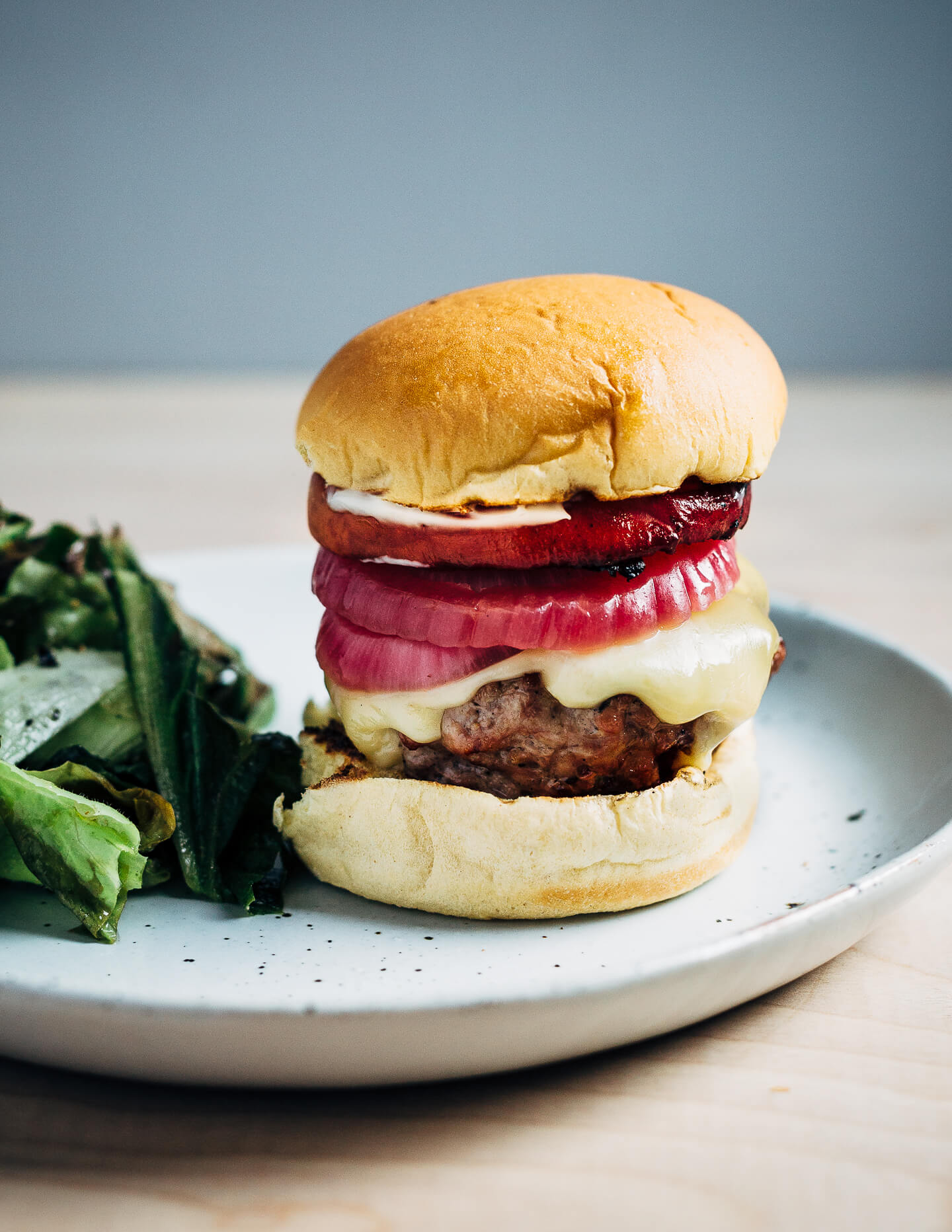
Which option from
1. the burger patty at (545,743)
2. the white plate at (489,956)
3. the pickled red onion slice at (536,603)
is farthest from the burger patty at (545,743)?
the white plate at (489,956)

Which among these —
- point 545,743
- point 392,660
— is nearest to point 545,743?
point 545,743

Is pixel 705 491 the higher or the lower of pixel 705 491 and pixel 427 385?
the lower

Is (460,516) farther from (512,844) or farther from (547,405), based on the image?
(512,844)

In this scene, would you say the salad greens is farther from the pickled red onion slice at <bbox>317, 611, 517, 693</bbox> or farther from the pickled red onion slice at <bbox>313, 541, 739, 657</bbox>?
the pickled red onion slice at <bbox>313, 541, 739, 657</bbox>

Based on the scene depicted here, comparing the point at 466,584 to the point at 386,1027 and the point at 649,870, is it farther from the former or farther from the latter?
the point at 386,1027

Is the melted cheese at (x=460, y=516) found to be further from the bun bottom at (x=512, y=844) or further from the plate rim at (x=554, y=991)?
the plate rim at (x=554, y=991)

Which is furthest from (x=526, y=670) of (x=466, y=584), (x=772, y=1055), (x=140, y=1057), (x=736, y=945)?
(x=140, y=1057)

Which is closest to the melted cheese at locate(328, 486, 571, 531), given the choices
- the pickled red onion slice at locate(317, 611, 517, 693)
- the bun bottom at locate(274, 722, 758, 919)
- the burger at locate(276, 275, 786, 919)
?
the burger at locate(276, 275, 786, 919)
